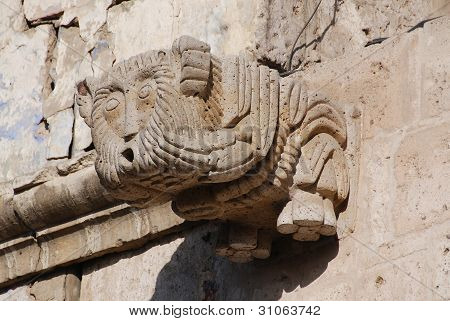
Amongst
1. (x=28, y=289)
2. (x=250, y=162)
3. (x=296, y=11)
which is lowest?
(x=28, y=289)

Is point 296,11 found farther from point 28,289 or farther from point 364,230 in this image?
point 28,289

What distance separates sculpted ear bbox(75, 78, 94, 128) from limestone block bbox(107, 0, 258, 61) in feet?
2.07

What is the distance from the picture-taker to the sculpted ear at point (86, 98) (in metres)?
4.41

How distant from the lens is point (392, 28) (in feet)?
16.4

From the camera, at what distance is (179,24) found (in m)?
5.21

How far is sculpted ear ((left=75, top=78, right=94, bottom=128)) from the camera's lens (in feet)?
14.5

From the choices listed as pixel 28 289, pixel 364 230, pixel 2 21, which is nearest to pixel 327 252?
pixel 364 230

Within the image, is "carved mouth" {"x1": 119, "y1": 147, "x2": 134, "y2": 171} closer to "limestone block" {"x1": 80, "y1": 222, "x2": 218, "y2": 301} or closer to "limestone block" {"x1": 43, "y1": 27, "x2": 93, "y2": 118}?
"limestone block" {"x1": 80, "y1": 222, "x2": 218, "y2": 301}

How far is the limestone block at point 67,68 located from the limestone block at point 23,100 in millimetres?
51

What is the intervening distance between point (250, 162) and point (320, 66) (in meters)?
0.64

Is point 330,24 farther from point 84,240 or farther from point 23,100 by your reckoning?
point 23,100

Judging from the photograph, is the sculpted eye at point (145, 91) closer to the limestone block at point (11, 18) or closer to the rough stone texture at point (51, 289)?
the rough stone texture at point (51, 289)

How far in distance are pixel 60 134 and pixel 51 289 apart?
1.75ft

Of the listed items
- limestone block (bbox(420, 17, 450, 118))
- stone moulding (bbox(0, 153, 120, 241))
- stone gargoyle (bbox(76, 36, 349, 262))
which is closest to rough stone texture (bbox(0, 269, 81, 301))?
stone moulding (bbox(0, 153, 120, 241))
